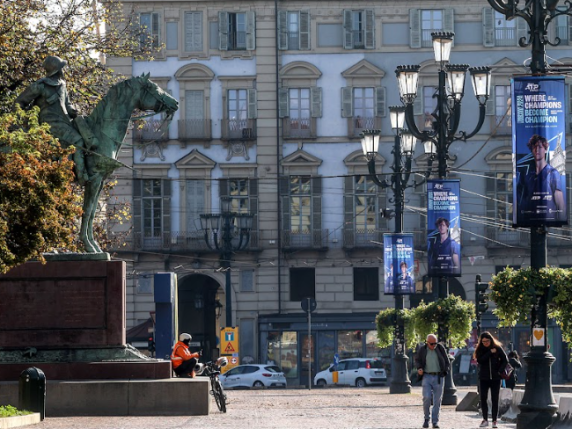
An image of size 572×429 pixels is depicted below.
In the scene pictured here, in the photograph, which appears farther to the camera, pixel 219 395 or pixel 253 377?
pixel 253 377

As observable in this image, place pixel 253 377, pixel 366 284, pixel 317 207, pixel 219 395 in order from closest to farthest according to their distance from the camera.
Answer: pixel 219 395
pixel 253 377
pixel 317 207
pixel 366 284

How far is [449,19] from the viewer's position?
211ft

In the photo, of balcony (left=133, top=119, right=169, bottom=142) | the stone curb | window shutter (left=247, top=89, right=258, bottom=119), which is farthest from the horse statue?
window shutter (left=247, top=89, right=258, bottom=119)

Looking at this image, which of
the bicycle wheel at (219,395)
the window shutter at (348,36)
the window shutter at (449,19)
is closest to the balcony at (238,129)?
the window shutter at (348,36)

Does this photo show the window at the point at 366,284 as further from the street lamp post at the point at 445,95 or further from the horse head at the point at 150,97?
the horse head at the point at 150,97

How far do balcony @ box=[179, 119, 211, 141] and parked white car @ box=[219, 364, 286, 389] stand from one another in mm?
11144

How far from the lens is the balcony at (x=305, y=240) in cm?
6391

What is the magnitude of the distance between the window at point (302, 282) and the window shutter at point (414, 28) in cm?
1050

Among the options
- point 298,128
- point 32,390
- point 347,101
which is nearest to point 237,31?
point 298,128

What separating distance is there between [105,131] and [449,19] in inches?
1610

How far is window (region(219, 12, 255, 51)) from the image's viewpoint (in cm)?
6456

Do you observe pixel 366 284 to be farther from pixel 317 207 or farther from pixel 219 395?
pixel 219 395

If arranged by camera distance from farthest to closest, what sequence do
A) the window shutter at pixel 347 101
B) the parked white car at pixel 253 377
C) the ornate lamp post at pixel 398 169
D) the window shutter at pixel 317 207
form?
the window shutter at pixel 347 101, the window shutter at pixel 317 207, the parked white car at pixel 253 377, the ornate lamp post at pixel 398 169

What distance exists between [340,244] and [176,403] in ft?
133
